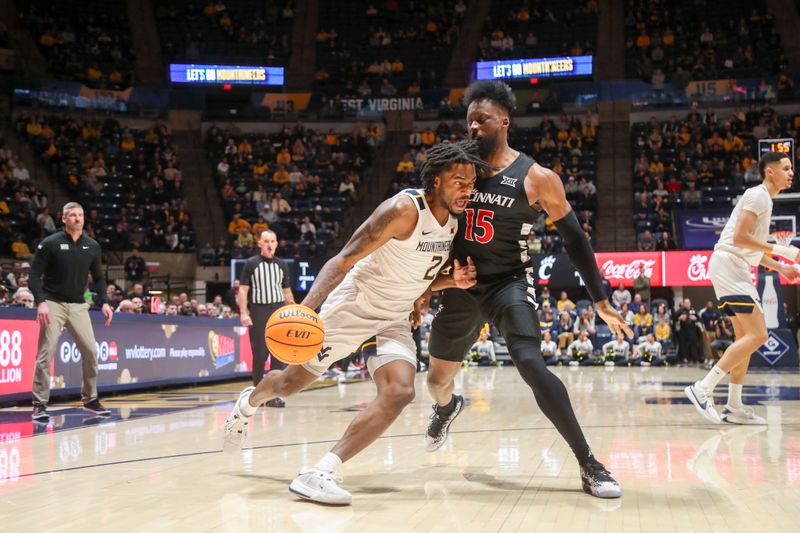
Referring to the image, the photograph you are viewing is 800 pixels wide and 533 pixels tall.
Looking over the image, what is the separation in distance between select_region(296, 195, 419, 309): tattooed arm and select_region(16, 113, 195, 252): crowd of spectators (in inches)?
717

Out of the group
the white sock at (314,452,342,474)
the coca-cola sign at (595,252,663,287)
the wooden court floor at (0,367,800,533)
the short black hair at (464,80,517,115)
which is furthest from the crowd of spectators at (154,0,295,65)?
the white sock at (314,452,342,474)

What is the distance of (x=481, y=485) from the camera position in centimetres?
420

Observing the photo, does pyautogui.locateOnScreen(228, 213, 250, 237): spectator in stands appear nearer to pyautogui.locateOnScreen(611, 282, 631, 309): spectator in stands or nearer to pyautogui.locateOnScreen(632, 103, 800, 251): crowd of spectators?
pyautogui.locateOnScreen(611, 282, 631, 309): spectator in stands

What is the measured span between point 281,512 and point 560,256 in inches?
707

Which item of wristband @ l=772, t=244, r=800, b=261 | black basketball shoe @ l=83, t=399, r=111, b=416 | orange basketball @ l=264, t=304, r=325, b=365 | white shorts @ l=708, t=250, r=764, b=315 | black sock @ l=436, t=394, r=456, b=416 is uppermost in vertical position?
wristband @ l=772, t=244, r=800, b=261

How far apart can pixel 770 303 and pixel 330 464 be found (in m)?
14.4

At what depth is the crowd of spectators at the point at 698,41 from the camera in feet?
88.0

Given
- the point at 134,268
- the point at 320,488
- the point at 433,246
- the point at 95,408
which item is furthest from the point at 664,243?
the point at 320,488

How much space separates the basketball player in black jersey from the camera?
169 inches

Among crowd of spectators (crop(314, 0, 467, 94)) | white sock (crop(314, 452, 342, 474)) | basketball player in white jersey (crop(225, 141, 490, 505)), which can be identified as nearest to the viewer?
white sock (crop(314, 452, 342, 474))

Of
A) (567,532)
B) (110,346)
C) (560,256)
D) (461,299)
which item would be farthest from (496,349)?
(567,532)

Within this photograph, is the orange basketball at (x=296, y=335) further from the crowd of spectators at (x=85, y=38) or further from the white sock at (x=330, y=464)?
the crowd of spectators at (x=85, y=38)

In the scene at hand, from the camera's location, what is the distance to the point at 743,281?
6.73 metres

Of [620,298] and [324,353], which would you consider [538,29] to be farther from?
[324,353]
